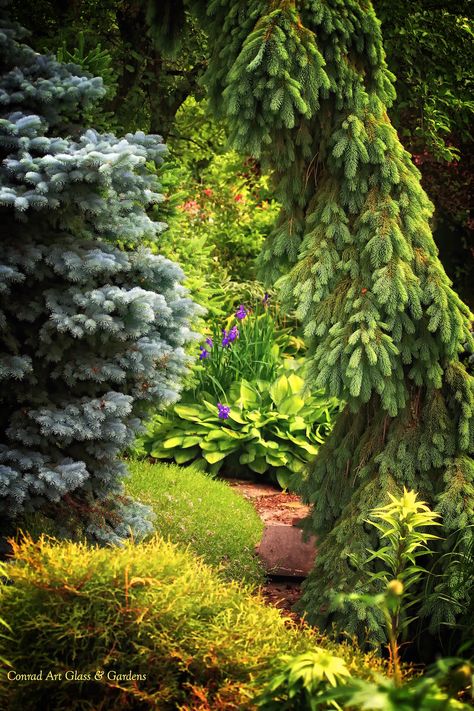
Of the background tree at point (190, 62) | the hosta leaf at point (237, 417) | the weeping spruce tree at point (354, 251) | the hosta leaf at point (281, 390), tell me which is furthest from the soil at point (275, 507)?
the background tree at point (190, 62)

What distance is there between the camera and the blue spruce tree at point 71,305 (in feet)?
11.3

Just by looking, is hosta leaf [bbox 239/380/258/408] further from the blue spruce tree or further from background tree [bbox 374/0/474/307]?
the blue spruce tree

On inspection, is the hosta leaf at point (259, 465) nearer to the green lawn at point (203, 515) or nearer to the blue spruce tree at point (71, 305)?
the green lawn at point (203, 515)

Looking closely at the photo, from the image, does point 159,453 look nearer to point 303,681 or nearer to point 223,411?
point 223,411

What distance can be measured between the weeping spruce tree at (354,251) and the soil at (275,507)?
0.95 m

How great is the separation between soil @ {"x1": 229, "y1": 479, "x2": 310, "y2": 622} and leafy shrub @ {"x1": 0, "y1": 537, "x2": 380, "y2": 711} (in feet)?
7.68

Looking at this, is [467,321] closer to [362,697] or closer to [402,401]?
[402,401]

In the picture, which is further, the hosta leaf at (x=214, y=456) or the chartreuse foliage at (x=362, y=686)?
the hosta leaf at (x=214, y=456)

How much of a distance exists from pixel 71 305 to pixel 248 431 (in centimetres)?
328

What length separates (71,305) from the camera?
354cm

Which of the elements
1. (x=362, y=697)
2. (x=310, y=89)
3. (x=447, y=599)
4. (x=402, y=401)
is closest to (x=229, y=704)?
(x=362, y=697)

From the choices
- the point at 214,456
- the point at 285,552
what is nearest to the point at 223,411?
the point at 214,456

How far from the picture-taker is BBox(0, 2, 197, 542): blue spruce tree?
135 inches

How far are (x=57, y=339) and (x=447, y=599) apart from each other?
205 centimetres
